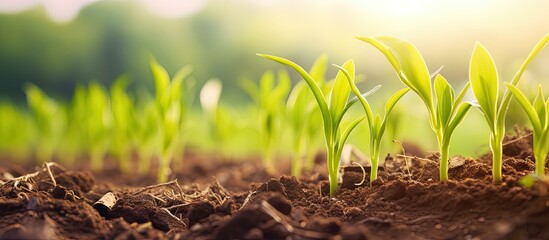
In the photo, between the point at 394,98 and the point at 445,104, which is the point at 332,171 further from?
the point at 445,104

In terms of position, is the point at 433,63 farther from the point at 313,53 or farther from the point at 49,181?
the point at 49,181

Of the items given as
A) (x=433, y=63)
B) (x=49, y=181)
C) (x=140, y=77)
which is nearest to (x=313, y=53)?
(x=433, y=63)

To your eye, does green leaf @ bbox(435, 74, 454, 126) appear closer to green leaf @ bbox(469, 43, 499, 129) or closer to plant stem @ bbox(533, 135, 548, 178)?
green leaf @ bbox(469, 43, 499, 129)

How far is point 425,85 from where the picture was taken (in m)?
1.63

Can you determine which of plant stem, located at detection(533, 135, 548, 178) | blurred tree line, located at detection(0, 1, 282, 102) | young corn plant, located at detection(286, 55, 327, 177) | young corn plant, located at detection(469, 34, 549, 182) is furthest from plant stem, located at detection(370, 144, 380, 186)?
blurred tree line, located at detection(0, 1, 282, 102)

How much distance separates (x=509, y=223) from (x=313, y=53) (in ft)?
21.6

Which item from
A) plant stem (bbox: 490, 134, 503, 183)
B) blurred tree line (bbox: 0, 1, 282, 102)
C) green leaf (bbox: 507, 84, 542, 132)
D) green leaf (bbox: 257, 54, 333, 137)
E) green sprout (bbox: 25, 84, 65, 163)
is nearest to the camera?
green leaf (bbox: 507, 84, 542, 132)

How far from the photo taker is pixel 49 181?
224 cm

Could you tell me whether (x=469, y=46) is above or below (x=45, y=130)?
above

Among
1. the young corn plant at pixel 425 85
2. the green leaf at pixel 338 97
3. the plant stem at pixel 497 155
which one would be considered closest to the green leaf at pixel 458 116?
the young corn plant at pixel 425 85

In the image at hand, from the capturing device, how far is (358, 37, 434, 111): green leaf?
1.59 m

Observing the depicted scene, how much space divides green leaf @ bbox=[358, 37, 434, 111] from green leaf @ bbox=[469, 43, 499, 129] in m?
0.13

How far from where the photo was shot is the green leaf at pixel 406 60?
1587 millimetres

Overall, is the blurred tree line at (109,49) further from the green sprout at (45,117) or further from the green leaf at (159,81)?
the green leaf at (159,81)
